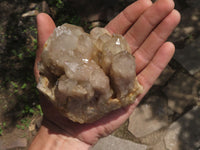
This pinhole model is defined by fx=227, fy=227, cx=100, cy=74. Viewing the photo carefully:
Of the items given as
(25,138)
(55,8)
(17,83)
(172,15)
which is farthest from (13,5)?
(172,15)

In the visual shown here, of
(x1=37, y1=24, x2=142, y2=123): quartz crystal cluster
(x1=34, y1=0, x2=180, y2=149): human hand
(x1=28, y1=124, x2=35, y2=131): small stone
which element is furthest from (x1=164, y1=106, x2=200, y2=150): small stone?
(x1=28, y1=124, x2=35, y2=131): small stone

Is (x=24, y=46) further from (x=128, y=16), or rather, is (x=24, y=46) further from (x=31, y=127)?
(x=128, y=16)

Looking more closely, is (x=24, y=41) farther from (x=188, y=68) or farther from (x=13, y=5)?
(x=188, y=68)

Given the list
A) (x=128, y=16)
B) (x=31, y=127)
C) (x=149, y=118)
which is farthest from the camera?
(x=31, y=127)

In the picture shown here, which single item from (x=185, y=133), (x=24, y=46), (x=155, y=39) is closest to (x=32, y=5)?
(x=24, y=46)

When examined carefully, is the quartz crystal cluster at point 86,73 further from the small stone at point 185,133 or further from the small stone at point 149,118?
the small stone at point 185,133
